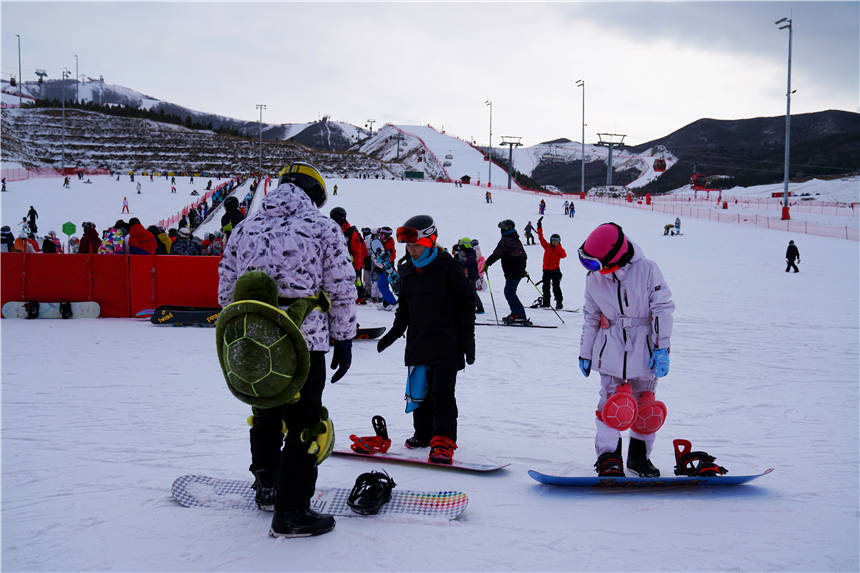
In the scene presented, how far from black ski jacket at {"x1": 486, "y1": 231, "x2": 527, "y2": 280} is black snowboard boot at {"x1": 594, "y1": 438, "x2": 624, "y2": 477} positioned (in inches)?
275

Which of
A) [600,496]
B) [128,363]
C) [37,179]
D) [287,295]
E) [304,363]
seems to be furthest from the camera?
[37,179]

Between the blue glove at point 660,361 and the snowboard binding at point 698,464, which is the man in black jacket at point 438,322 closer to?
the blue glove at point 660,361

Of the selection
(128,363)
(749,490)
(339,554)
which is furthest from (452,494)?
(128,363)

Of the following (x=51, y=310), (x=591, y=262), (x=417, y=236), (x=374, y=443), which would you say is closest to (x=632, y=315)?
(x=591, y=262)

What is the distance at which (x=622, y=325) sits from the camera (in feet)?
12.9

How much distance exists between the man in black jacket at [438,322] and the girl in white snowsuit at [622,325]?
2.76ft

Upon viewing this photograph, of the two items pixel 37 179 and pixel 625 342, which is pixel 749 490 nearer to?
pixel 625 342

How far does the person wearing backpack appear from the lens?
296 centimetres

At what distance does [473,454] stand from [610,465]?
3.53ft

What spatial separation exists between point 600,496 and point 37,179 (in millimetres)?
52447

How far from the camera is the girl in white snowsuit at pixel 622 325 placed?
3.80m

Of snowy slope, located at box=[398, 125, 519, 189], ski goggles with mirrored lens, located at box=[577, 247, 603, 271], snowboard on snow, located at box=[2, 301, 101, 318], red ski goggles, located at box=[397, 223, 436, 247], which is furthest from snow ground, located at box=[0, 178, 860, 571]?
snowy slope, located at box=[398, 125, 519, 189]

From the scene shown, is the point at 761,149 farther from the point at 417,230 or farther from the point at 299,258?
the point at 299,258

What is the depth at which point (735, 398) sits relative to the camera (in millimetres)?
6375
